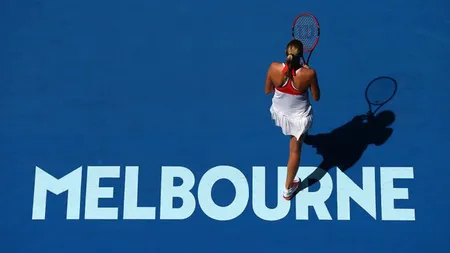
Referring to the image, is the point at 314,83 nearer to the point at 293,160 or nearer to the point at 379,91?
the point at 293,160

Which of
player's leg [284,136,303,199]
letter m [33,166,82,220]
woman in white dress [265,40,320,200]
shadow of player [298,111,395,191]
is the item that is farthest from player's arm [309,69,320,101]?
letter m [33,166,82,220]

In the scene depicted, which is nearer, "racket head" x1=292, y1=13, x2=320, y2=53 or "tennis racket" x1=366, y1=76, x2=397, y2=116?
"racket head" x1=292, y1=13, x2=320, y2=53

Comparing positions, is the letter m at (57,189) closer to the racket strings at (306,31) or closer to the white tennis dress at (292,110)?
the white tennis dress at (292,110)

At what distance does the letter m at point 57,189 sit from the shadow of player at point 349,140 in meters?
2.40

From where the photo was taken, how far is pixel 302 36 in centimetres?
651

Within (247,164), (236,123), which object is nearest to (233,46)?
(236,123)

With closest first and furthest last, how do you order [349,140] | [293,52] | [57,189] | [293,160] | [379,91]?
[293,52], [293,160], [57,189], [349,140], [379,91]

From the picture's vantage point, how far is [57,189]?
6582 mm

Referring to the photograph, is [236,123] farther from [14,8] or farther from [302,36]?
[14,8]

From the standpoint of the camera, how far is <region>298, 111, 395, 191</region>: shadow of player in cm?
671

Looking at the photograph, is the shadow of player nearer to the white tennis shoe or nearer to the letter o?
the white tennis shoe

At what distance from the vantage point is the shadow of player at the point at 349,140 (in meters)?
6.71

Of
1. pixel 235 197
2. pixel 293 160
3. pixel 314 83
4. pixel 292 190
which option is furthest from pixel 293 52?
pixel 235 197

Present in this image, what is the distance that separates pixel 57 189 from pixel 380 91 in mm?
3723
